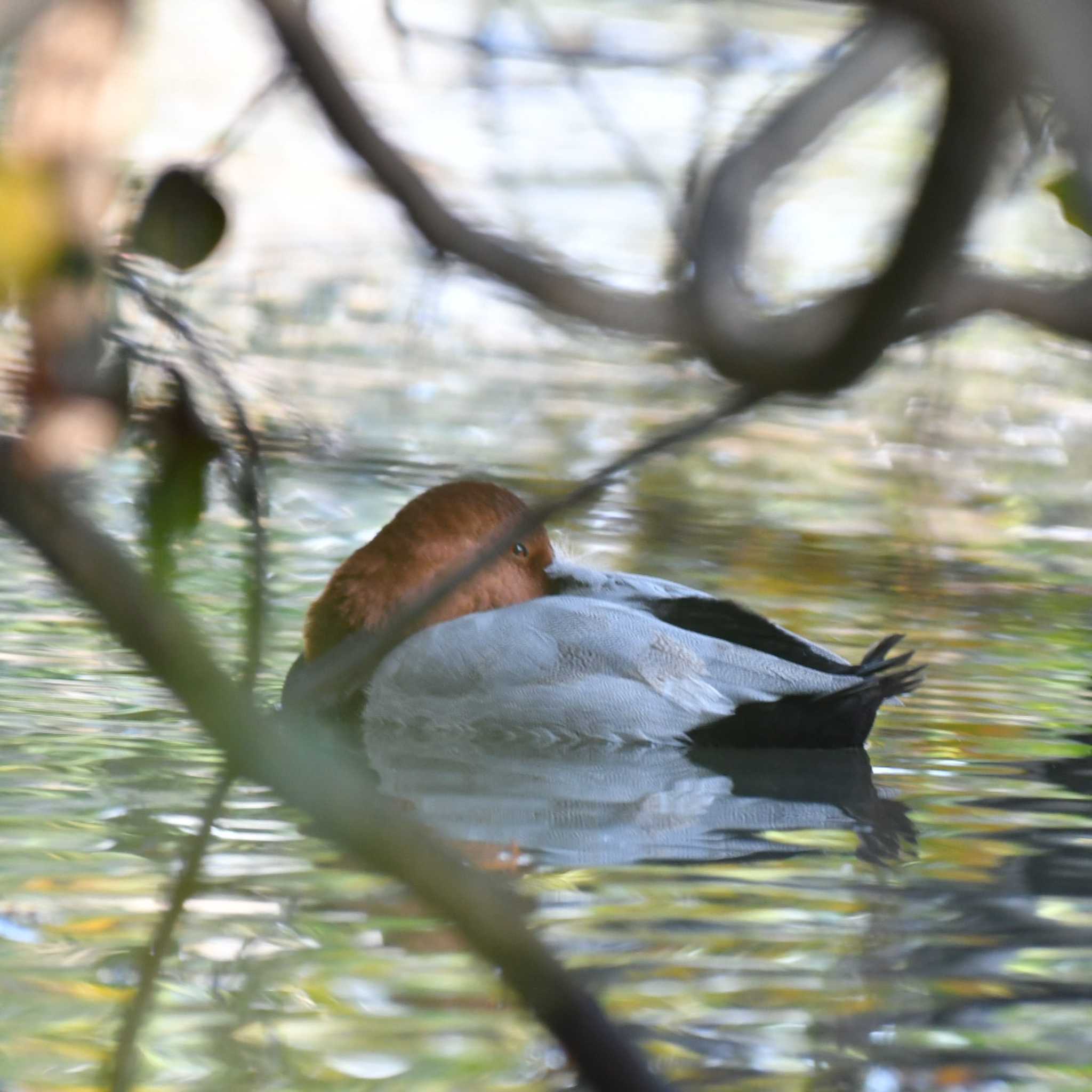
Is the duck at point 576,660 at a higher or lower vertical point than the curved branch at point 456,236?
lower

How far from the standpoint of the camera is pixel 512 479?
53.9 inches

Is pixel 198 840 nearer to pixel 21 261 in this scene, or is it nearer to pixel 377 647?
pixel 377 647

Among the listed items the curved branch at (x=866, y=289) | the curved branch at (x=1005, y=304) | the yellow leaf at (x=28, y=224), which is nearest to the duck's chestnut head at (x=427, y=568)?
the yellow leaf at (x=28, y=224)

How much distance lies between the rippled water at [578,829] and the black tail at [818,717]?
2.5 inches

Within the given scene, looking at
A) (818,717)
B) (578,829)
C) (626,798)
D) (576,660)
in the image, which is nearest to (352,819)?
(578,829)

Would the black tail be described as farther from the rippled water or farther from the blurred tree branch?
the blurred tree branch

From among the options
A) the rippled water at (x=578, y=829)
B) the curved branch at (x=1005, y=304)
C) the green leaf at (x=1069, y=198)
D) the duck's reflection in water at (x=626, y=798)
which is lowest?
the duck's reflection in water at (x=626, y=798)

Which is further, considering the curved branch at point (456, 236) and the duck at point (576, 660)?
the duck at point (576, 660)

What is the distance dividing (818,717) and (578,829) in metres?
1.01

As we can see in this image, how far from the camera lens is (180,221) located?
1.16m

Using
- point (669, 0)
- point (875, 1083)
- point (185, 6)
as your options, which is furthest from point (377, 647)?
point (185, 6)

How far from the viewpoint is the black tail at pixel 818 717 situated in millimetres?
4367

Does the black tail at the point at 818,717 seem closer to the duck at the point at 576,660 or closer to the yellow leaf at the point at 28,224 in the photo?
the duck at the point at 576,660

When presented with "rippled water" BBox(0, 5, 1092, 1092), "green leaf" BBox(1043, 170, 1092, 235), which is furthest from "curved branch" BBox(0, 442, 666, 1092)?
"green leaf" BBox(1043, 170, 1092, 235)
